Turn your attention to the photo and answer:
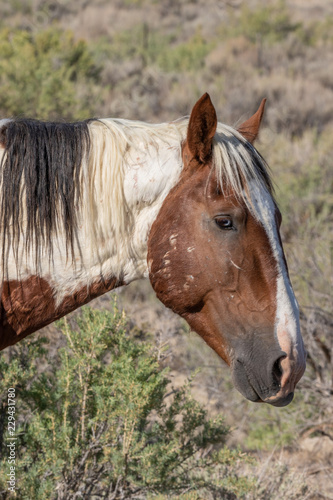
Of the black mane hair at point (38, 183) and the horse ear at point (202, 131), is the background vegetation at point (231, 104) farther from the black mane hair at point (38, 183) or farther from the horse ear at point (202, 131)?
the horse ear at point (202, 131)

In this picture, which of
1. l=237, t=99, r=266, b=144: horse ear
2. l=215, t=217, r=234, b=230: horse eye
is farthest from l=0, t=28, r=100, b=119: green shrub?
l=215, t=217, r=234, b=230: horse eye

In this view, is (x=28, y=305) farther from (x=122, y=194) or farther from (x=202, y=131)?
(x=202, y=131)

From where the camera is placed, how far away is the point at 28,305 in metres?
1.95

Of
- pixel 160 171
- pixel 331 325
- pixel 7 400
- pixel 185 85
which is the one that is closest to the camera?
Answer: pixel 160 171

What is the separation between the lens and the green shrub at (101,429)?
262 centimetres

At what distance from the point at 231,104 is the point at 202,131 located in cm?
1116

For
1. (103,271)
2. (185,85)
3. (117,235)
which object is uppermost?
(117,235)

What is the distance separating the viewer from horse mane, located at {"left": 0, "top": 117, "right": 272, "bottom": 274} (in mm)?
1899

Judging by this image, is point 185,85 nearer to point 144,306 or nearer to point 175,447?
point 144,306

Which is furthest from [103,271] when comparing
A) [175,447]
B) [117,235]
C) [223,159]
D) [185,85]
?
[185,85]

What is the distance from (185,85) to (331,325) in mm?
10669

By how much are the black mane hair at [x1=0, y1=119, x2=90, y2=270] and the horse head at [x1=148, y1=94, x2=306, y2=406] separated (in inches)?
13.9

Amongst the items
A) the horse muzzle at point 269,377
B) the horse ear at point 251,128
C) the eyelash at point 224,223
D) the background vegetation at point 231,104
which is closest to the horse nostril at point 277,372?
the horse muzzle at point 269,377

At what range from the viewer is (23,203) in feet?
6.23
